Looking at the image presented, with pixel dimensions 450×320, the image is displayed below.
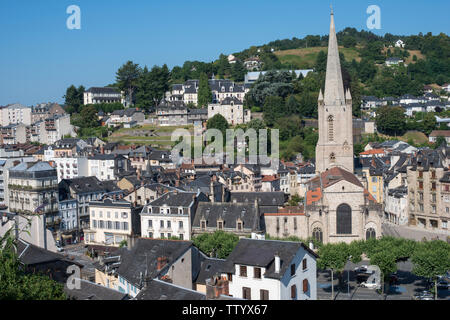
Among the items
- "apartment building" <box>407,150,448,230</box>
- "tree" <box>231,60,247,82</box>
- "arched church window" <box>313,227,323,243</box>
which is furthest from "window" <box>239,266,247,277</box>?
"tree" <box>231,60,247,82</box>

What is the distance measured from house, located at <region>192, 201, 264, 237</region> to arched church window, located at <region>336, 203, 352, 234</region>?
8.59 m

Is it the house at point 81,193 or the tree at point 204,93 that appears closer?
the house at point 81,193

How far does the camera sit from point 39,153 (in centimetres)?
10712

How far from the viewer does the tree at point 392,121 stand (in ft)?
388

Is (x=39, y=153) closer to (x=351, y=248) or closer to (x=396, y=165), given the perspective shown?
(x=396, y=165)

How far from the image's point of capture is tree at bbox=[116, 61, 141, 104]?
148 metres

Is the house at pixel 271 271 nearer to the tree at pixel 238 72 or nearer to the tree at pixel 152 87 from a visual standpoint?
the tree at pixel 152 87

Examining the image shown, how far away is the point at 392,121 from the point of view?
118m

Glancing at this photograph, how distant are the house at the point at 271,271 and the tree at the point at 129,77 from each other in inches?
4832

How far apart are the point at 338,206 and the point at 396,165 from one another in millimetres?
27560

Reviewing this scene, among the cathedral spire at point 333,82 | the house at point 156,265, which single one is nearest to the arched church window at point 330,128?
the cathedral spire at point 333,82

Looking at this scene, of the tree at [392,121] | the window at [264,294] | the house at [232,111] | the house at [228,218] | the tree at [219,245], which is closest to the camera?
the window at [264,294]

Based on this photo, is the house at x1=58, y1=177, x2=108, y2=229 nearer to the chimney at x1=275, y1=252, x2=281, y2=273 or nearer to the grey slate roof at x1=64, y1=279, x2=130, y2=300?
the grey slate roof at x1=64, y1=279, x2=130, y2=300
